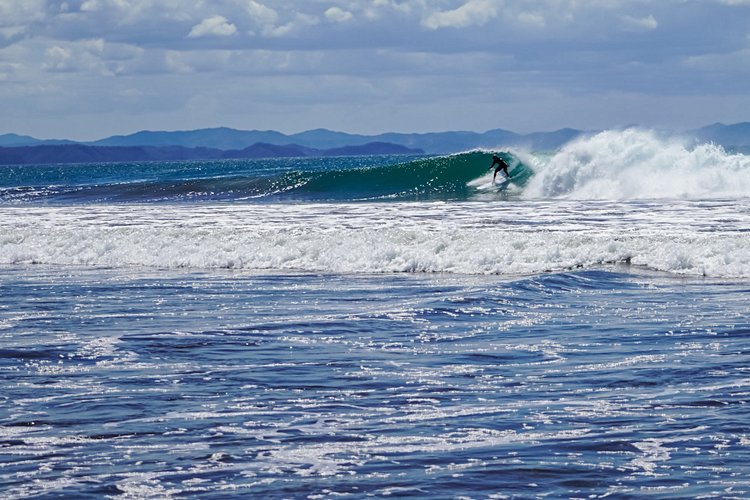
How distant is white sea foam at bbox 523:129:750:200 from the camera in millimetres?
36625

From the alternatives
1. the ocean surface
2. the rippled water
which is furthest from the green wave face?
the rippled water

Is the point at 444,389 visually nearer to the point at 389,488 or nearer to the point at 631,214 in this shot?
the point at 389,488

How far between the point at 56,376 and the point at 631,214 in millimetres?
19069

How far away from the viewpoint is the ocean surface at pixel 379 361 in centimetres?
678

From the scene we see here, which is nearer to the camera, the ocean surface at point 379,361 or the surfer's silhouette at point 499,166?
the ocean surface at point 379,361

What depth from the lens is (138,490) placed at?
21.2ft

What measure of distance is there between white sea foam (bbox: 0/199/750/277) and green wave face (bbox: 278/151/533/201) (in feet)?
35.2

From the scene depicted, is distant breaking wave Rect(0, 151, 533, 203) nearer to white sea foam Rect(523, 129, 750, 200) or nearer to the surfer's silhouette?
the surfer's silhouette

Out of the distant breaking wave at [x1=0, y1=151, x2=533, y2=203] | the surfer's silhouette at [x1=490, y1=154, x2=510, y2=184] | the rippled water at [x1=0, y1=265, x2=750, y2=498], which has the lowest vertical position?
the rippled water at [x1=0, y1=265, x2=750, y2=498]

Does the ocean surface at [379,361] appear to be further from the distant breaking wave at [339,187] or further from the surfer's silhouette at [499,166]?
the distant breaking wave at [339,187]

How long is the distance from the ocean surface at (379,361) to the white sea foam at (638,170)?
12934 millimetres

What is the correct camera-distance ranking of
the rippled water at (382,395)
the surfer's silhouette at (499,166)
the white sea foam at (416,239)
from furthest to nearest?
the surfer's silhouette at (499,166), the white sea foam at (416,239), the rippled water at (382,395)

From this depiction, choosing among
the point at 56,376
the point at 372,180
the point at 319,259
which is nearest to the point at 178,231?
the point at 319,259

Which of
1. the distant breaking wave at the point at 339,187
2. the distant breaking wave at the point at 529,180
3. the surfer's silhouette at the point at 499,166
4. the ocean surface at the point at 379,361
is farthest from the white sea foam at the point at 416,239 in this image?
the distant breaking wave at the point at 339,187
